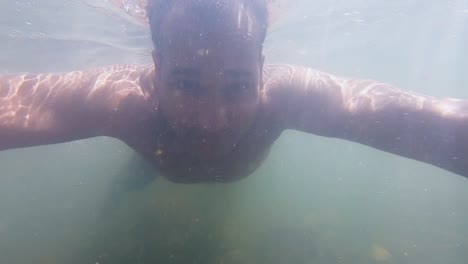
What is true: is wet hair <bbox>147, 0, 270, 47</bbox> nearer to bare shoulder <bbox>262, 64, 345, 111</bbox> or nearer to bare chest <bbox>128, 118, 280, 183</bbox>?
bare shoulder <bbox>262, 64, 345, 111</bbox>

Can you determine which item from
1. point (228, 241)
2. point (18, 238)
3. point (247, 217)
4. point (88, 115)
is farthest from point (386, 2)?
point (18, 238)

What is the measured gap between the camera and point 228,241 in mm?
8656

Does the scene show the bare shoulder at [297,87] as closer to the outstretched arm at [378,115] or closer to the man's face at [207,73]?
the outstretched arm at [378,115]

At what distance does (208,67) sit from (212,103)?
34 centimetres

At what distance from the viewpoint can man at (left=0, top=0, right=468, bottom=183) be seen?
113 inches

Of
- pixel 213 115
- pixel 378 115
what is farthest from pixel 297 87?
pixel 213 115

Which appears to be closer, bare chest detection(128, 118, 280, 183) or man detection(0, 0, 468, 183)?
man detection(0, 0, 468, 183)

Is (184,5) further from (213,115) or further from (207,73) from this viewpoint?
A: (213,115)

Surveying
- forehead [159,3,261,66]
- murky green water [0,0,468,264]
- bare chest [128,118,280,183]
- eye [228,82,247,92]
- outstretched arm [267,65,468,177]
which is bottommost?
murky green water [0,0,468,264]

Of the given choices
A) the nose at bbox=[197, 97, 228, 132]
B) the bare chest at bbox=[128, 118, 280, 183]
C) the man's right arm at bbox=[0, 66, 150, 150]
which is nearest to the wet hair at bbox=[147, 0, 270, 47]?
the man's right arm at bbox=[0, 66, 150, 150]

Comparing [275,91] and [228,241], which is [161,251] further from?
[275,91]

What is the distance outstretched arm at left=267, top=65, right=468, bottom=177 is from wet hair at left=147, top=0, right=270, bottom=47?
0.71 m

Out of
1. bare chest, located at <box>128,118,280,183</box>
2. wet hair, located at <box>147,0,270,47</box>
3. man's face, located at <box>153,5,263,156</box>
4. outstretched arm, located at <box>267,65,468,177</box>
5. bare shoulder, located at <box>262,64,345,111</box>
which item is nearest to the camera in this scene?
outstretched arm, located at <box>267,65,468,177</box>

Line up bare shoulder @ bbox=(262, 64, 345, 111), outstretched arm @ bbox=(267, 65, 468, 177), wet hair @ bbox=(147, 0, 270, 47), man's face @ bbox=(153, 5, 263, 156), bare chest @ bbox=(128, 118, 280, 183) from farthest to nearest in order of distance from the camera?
bare chest @ bbox=(128, 118, 280, 183), bare shoulder @ bbox=(262, 64, 345, 111), wet hair @ bbox=(147, 0, 270, 47), man's face @ bbox=(153, 5, 263, 156), outstretched arm @ bbox=(267, 65, 468, 177)
